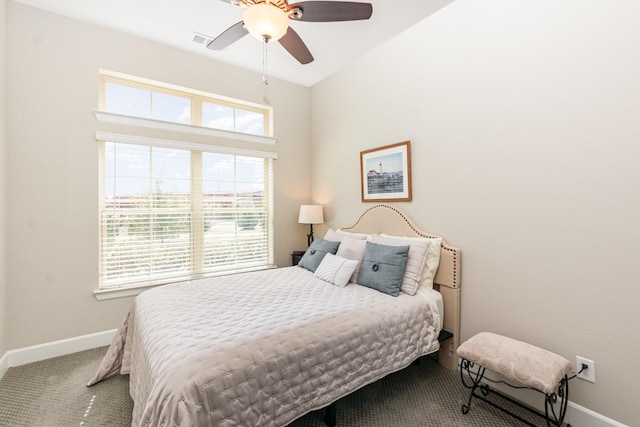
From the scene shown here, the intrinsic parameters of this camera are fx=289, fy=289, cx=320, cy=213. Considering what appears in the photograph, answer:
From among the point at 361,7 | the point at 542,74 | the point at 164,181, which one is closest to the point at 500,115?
the point at 542,74

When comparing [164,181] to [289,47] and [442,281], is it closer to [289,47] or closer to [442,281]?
[289,47]

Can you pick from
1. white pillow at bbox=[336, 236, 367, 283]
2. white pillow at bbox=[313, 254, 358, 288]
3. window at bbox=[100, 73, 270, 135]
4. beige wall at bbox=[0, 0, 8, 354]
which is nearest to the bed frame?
white pillow at bbox=[336, 236, 367, 283]

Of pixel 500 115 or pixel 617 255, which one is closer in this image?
pixel 617 255

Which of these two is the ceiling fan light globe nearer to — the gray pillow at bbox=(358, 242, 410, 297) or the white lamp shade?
the gray pillow at bbox=(358, 242, 410, 297)

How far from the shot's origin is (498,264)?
2154 millimetres

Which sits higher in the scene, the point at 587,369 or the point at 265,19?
the point at 265,19

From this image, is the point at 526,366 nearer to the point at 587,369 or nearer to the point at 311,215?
the point at 587,369

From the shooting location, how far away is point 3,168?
2.30 meters

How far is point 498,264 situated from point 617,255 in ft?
2.12

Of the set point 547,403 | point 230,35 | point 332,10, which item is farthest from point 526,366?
point 230,35

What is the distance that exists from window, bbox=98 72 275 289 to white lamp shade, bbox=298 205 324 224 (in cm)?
46

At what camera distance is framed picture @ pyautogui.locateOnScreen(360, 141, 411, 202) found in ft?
9.21

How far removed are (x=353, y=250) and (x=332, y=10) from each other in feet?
6.23

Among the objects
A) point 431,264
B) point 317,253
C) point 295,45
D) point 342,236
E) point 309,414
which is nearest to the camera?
point 309,414
